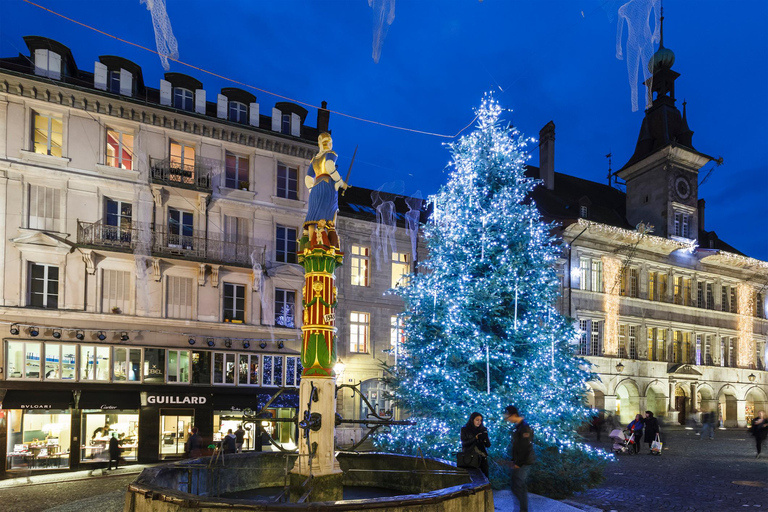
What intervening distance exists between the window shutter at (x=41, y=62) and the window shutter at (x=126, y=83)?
8.60 feet

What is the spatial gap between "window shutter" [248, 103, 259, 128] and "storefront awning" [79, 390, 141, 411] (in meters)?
12.2

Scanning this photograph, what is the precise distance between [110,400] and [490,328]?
14.8m

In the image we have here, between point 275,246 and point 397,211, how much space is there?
8275 mm

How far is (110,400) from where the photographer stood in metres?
21.6

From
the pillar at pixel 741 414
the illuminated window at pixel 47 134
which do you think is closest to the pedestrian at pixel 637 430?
the illuminated window at pixel 47 134

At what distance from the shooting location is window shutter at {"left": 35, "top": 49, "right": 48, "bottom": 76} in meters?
21.4

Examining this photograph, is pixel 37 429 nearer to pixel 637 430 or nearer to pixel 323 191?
pixel 323 191

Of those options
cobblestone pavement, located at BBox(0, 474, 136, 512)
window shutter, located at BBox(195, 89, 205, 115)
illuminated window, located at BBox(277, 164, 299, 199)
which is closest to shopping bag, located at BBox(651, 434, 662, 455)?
cobblestone pavement, located at BBox(0, 474, 136, 512)

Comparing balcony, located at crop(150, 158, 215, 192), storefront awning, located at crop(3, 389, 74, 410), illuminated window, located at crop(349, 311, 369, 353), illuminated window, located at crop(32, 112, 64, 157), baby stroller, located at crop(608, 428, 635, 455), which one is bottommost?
baby stroller, located at crop(608, 428, 635, 455)

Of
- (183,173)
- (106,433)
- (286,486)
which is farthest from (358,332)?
(286,486)

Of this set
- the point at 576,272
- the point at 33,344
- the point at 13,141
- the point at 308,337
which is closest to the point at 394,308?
the point at 576,272

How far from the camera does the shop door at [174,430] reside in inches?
891

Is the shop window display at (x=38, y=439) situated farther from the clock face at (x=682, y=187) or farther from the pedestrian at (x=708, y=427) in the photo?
the clock face at (x=682, y=187)

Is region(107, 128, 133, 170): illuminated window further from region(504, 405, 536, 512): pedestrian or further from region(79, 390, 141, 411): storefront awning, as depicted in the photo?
region(504, 405, 536, 512): pedestrian
